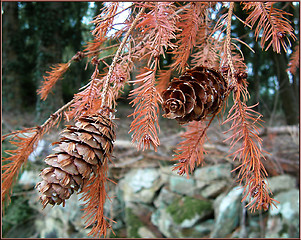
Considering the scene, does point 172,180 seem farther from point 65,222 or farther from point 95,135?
point 95,135

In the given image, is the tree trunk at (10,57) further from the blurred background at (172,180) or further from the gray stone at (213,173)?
the gray stone at (213,173)

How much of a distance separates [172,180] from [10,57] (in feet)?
9.72

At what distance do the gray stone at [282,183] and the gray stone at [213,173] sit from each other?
277 mm

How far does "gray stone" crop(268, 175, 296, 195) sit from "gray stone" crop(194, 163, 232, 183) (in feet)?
0.91

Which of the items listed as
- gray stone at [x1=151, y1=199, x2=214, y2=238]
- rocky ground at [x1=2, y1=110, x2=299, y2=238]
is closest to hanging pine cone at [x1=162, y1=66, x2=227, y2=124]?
rocky ground at [x1=2, y1=110, x2=299, y2=238]

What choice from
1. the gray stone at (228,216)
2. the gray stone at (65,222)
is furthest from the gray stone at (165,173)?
the gray stone at (65,222)

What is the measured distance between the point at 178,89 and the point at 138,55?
13 cm

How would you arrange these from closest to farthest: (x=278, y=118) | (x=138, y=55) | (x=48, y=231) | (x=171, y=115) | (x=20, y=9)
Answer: (x=171, y=115) → (x=138, y=55) → (x=48, y=231) → (x=278, y=118) → (x=20, y=9)

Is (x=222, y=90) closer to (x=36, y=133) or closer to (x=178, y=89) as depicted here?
(x=178, y=89)

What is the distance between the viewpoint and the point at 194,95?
9.9 inches

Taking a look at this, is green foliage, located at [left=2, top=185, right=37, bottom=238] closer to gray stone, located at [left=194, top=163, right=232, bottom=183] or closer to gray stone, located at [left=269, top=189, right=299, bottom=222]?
gray stone, located at [left=194, top=163, right=232, bottom=183]

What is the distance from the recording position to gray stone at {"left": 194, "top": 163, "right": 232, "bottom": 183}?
1587 millimetres

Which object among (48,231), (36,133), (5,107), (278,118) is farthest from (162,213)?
(5,107)

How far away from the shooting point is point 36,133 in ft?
1.10
